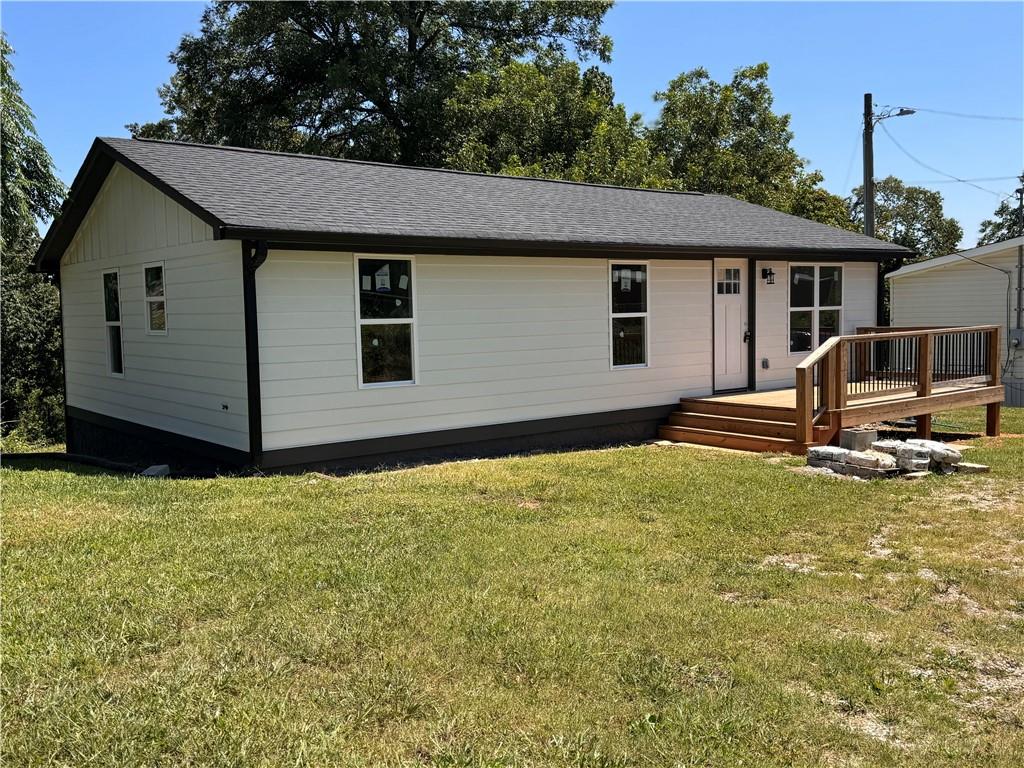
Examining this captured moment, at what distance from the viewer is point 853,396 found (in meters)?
11.0

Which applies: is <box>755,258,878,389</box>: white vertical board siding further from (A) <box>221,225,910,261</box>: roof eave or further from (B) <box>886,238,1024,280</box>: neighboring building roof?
(B) <box>886,238,1024,280</box>: neighboring building roof

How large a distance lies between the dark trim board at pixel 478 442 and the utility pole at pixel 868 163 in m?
11.2

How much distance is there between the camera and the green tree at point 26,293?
1855cm

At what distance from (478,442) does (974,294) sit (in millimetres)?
16045

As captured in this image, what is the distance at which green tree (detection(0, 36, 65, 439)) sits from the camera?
18.5m

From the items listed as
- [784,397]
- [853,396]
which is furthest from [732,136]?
[853,396]

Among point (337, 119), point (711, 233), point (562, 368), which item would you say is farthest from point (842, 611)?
point (337, 119)

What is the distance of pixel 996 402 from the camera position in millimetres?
12688

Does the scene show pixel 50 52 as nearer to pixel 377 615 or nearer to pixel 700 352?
pixel 700 352

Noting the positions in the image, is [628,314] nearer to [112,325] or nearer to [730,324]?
[730,324]

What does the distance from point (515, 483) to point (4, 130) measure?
15642mm

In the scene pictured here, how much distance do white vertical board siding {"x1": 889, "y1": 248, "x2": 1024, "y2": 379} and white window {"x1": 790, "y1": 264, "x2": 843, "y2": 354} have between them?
8.22 metres

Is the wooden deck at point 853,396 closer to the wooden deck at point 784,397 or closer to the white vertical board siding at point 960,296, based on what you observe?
the wooden deck at point 784,397

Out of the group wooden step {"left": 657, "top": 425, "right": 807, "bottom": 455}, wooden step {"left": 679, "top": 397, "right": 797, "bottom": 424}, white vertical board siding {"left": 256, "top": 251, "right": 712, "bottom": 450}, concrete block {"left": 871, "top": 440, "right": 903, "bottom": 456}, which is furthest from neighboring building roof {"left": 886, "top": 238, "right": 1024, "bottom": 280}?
concrete block {"left": 871, "top": 440, "right": 903, "bottom": 456}
